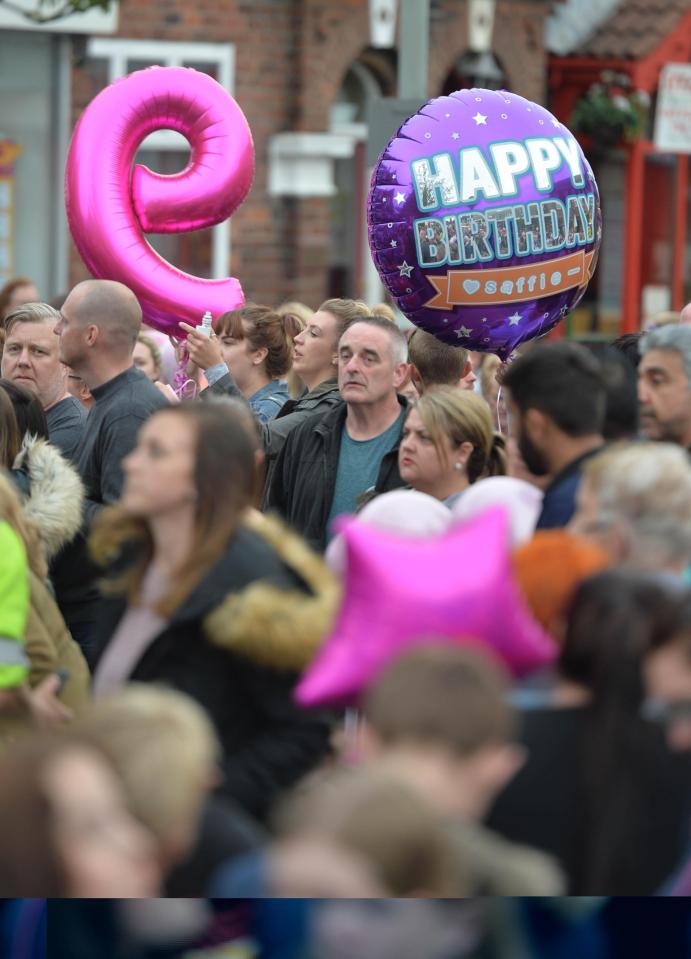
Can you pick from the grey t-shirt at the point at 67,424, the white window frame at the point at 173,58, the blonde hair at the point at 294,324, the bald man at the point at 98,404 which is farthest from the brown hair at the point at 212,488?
the white window frame at the point at 173,58

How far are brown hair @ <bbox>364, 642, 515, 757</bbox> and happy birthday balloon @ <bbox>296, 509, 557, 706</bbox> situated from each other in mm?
191

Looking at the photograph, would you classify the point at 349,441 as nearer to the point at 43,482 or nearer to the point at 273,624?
the point at 43,482

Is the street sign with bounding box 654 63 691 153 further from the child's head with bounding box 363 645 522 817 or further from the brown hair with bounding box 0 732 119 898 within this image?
the brown hair with bounding box 0 732 119 898

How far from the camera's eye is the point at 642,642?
2707 millimetres

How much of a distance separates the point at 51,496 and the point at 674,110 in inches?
459

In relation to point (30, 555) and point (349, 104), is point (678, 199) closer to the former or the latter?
point (349, 104)

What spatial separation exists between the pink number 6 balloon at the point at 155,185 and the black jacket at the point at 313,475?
1.03m

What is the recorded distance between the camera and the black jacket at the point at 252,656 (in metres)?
3.14

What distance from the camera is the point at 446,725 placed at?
2.34 meters

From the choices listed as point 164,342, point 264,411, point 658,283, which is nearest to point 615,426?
point 264,411

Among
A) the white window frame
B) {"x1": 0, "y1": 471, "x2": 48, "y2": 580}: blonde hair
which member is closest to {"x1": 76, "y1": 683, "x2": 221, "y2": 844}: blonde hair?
{"x1": 0, "y1": 471, "x2": 48, "y2": 580}: blonde hair

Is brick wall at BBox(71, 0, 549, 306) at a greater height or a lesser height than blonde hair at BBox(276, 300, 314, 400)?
greater

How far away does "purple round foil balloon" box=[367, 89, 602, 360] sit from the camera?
5977mm

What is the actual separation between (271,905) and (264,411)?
4943 millimetres
